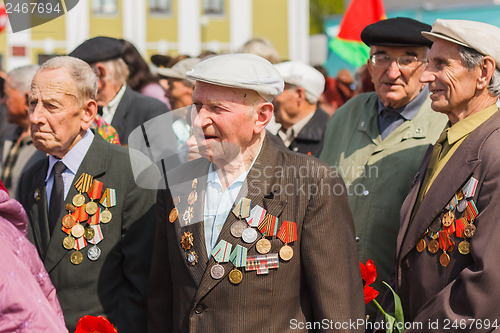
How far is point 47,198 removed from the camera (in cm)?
380

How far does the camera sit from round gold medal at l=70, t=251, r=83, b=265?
11.9 ft

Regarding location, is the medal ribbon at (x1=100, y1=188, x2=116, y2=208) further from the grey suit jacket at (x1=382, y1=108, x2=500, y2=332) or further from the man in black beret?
the man in black beret

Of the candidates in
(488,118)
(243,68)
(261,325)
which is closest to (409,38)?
(488,118)

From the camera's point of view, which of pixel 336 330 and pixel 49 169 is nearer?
pixel 336 330

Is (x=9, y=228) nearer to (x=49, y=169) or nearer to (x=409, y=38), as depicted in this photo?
(x=49, y=169)

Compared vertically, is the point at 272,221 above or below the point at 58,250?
above

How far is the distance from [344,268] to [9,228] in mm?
1360

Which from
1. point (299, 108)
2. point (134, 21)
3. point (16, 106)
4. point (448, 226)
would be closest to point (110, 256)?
point (448, 226)

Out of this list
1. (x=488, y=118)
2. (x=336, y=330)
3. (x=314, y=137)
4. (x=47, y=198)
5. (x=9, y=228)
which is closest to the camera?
(x=9, y=228)

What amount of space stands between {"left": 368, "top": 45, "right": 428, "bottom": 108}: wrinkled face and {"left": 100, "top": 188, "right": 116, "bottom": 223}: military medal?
171cm

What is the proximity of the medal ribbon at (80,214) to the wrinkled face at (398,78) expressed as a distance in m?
1.87

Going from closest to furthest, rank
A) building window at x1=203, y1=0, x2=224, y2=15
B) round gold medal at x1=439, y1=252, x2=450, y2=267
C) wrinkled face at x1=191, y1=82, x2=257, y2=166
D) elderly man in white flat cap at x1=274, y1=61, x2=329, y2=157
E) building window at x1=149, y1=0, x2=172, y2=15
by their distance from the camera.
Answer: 1. wrinkled face at x1=191, y1=82, x2=257, y2=166
2. round gold medal at x1=439, y1=252, x2=450, y2=267
3. elderly man in white flat cap at x1=274, y1=61, x2=329, y2=157
4. building window at x1=149, y1=0, x2=172, y2=15
5. building window at x1=203, y1=0, x2=224, y2=15

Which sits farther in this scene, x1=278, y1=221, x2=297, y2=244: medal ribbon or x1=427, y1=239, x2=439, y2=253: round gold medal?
x1=427, y1=239, x2=439, y2=253: round gold medal

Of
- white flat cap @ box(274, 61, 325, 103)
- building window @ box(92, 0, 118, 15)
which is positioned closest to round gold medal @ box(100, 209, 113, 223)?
white flat cap @ box(274, 61, 325, 103)
